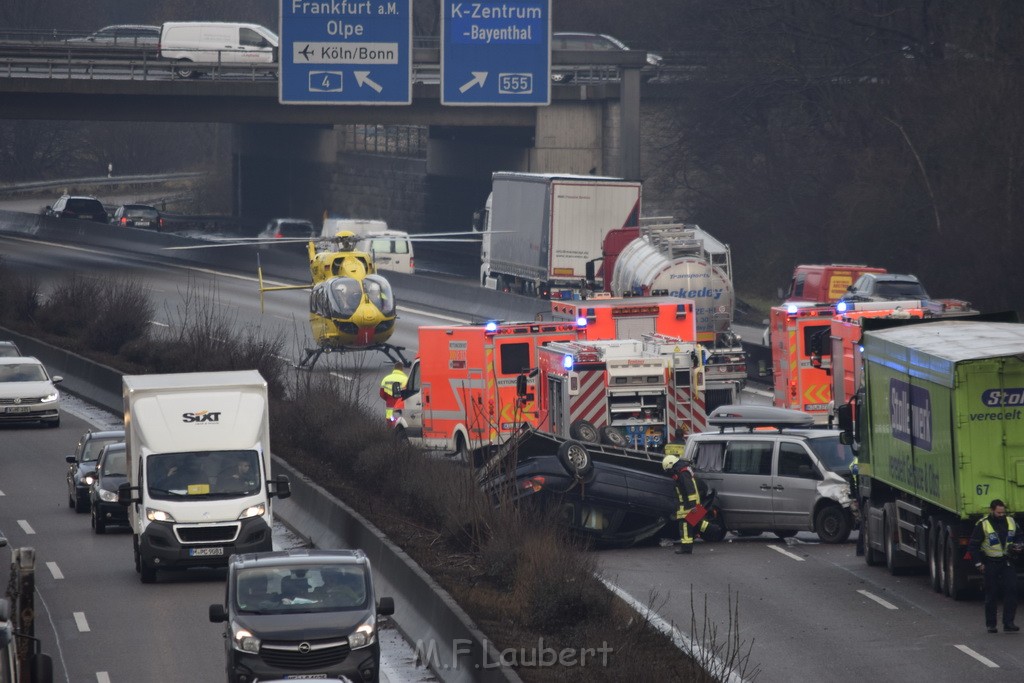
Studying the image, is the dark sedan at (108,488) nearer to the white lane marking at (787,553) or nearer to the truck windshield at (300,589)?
the white lane marking at (787,553)

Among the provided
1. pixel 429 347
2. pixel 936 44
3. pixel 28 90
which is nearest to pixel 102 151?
pixel 28 90

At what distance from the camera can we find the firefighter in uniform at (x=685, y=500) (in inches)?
941

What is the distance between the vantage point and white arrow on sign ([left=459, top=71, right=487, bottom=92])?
47.5 metres

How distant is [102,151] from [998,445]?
341 feet

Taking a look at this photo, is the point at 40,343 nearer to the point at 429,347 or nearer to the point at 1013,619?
the point at 429,347

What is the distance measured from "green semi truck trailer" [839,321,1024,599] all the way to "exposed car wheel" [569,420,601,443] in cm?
567

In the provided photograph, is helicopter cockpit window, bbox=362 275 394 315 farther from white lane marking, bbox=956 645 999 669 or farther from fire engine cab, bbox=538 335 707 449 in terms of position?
white lane marking, bbox=956 645 999 669

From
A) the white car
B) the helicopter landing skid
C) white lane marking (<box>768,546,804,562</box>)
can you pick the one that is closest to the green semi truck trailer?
white lane marking (<box>768,546,804,562</box>)

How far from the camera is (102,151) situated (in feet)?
382

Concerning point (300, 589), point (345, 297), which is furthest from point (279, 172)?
point (300, 589)

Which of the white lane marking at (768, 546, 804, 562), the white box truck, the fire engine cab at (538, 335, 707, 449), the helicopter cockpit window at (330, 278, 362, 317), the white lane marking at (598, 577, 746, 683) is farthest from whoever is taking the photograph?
the white box truck

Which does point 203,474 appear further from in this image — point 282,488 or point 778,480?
point 778,480

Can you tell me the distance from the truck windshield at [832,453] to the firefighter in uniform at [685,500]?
2.44m

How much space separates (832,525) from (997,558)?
271 inches
